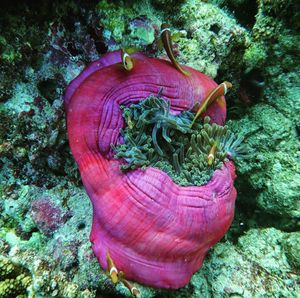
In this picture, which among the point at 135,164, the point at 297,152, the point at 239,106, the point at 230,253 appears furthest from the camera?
the point at 239,106

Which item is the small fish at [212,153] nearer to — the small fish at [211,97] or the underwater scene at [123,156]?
the underwater scene at [123,156]

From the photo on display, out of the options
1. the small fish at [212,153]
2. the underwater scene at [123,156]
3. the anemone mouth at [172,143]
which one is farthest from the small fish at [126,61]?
the small fish at [212,153]

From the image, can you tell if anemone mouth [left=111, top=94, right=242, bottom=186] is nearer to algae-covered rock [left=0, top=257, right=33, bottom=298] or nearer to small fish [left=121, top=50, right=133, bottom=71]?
small fish [left=121, top=50, right=133, bottom=71]

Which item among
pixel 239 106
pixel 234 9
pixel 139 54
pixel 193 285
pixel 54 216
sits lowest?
pixel 193 285

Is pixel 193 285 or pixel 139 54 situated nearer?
pixel 139 54

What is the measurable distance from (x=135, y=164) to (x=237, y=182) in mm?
1423

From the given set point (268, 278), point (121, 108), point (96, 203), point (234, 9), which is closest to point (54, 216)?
point (96, 203)

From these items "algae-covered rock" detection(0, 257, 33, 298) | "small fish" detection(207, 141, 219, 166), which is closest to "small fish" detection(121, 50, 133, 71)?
"small fish" detection(207, 141, 219, 166)

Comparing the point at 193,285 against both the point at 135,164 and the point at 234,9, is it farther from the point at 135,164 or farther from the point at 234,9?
the point at 234,9

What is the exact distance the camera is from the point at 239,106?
276 cm

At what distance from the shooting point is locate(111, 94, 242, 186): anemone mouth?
177cm

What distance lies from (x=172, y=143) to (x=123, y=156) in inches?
14.7

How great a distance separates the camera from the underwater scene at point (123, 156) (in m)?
1.70

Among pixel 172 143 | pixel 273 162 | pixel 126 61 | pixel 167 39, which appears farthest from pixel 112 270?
pixel 273 162
